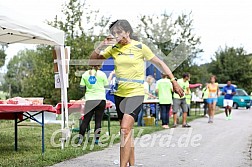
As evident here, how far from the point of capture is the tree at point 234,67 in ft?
176

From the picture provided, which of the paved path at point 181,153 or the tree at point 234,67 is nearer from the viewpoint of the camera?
the paved path at point 181,153

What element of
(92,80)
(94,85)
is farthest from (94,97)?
(92,80)

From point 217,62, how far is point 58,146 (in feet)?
155

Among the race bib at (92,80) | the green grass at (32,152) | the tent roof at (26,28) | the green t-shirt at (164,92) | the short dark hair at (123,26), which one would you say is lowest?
the green grass at (32,152)

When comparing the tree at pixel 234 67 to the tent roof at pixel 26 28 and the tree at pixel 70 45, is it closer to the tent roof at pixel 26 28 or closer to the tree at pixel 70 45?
the tree at pixel 70 45

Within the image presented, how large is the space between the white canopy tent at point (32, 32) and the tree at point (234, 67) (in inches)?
1821

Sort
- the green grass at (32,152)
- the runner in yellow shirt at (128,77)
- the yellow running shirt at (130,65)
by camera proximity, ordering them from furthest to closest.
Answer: the green grass at (32,152) < the yellow running shirt at (130,65) < the runner in yellow shirt at (128,77)

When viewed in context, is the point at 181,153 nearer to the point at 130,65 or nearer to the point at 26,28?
the point at 130,65

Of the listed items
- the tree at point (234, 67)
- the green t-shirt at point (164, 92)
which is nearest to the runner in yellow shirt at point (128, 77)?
the green t-shirt at point (164, 92)

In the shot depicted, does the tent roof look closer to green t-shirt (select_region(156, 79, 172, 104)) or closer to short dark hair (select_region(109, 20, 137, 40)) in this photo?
short dark hair (select_region(109, 20, 137, 40))

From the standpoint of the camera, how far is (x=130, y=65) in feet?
19.4

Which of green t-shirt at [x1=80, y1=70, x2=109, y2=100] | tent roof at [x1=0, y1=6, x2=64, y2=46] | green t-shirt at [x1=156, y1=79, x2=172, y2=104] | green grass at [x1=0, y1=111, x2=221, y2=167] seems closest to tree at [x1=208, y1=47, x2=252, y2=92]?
green t-shirt at [x1=156, y1=79, x2=172, y2=104]

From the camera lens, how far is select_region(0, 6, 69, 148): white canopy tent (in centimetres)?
754

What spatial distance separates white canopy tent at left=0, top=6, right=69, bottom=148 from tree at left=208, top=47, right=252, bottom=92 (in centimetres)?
4626
